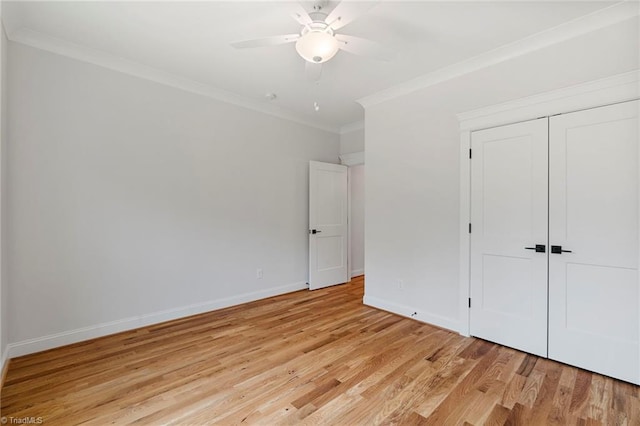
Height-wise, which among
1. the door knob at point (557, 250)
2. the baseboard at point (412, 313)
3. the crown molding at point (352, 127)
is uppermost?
the crown molding at point (352, 127)

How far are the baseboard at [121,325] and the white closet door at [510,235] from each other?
2.74m

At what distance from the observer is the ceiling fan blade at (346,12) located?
1718 mm

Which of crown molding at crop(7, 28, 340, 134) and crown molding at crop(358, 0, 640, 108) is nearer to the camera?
crown molding at crop(358, 0, 640, 108)

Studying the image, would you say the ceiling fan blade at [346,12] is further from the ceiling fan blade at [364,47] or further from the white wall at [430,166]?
the white wall at [430,166]

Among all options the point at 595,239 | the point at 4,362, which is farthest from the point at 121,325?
the point at 595,239

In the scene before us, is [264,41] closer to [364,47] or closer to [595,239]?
[364,47]

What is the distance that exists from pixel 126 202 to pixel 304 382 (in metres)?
2.49

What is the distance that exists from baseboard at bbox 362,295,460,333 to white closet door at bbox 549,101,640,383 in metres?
0.85

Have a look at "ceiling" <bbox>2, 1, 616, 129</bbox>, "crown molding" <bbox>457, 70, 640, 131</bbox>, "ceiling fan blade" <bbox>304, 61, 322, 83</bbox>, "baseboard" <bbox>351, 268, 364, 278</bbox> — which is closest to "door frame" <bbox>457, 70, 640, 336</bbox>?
"crown molding" <bbox>457, 70, 640, 131</bbox>

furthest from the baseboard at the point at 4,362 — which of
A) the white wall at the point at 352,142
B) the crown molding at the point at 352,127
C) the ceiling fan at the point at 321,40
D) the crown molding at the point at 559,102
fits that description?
the crown molding at the point at 352,127

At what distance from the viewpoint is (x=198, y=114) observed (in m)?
3.57

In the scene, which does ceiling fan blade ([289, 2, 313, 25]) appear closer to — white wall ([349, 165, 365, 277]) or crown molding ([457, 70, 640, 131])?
crown molding ([457, 70, 640, 131])

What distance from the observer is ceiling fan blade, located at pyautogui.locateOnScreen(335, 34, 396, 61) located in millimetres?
2092

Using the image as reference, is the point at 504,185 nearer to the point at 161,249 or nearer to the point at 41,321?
the point at 161,249
